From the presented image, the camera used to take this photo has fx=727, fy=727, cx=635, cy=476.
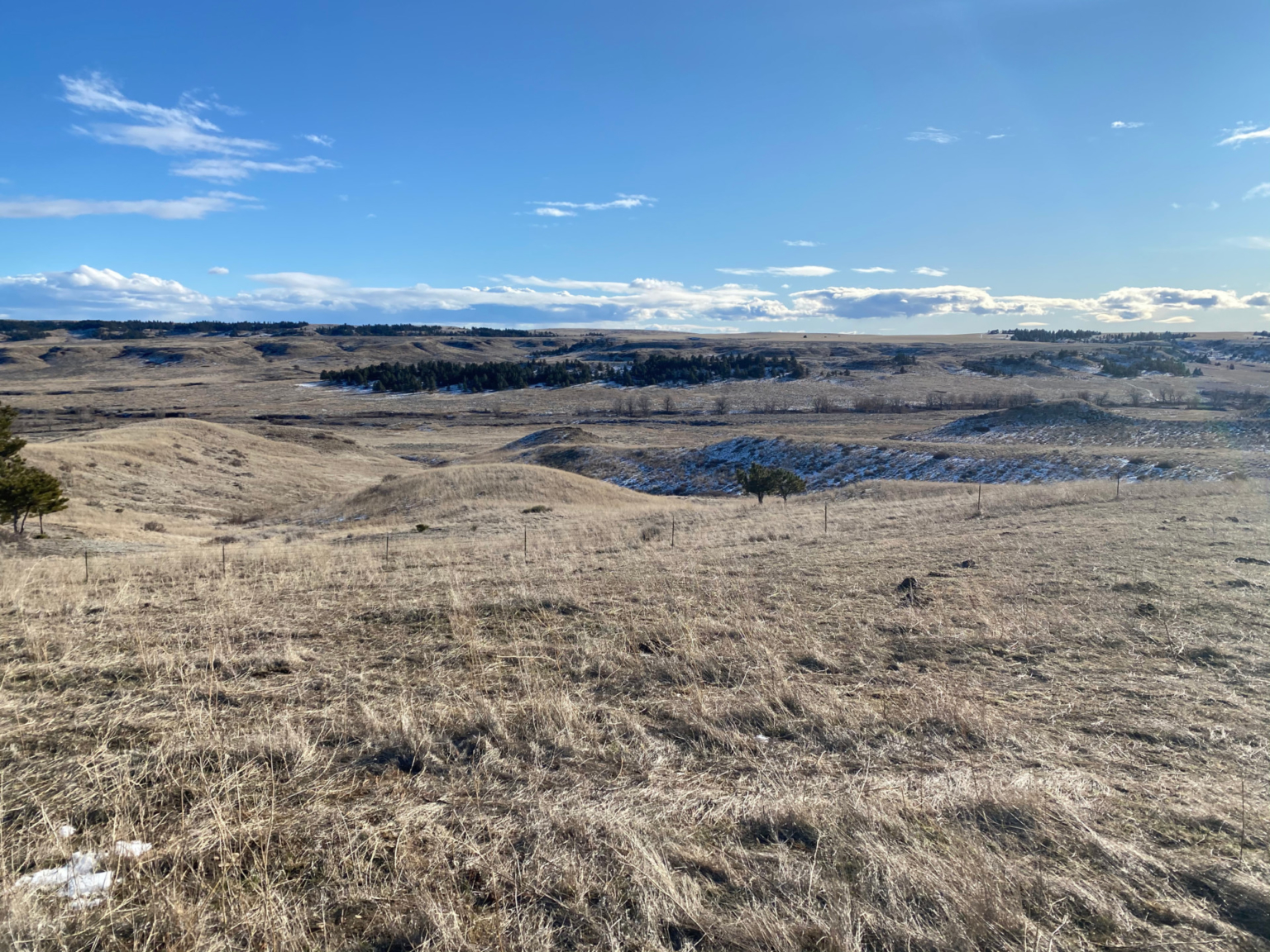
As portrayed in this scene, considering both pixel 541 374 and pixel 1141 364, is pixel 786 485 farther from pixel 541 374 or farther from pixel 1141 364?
pixel 1141 364

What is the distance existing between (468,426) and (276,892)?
299 feet

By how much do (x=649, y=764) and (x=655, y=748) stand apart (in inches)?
9.8

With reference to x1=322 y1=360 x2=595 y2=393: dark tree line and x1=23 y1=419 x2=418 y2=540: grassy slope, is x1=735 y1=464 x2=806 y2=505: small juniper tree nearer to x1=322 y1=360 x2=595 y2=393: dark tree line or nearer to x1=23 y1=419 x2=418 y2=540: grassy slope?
x1=23 y1=419 x2=418 y2=540: grassy slope

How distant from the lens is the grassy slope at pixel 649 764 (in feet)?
11.3

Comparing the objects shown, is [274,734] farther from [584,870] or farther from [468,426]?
[468,426]

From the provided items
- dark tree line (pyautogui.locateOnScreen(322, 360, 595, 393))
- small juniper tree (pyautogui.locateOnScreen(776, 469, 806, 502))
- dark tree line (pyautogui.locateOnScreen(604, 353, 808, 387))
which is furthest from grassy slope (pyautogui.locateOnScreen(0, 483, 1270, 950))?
dark tree line (pyautogui.locateOnScreen(322, 360, 595, 393))

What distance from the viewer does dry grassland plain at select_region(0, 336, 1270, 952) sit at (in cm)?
346

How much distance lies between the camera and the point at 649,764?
16.4ft

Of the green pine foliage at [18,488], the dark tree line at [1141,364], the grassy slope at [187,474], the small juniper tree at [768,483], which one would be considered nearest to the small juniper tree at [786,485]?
the small juniper tree at [768,483]

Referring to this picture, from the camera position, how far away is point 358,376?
136000 mm

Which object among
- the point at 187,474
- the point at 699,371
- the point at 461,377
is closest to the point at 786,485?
the point at 187,474

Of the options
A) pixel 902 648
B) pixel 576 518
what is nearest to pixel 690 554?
pixel 902 648

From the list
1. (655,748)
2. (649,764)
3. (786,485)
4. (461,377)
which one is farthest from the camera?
(461,377)

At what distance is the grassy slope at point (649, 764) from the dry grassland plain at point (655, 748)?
3 cm
